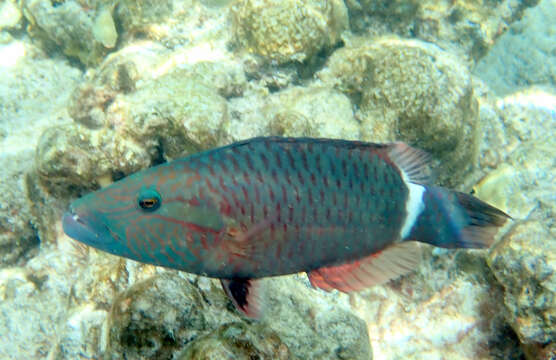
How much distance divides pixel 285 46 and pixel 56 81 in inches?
175

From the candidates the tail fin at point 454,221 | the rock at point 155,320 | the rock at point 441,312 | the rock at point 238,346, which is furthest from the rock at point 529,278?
the rock at point 155,320

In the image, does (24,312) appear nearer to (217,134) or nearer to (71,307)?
(71,307)

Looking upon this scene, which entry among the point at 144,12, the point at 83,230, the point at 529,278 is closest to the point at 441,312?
the point at 529,278

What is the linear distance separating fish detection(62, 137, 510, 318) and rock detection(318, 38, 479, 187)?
2531 millimetres

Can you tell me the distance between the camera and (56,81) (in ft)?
21.6

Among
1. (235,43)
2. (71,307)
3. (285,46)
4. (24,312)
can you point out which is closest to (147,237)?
(71,307)

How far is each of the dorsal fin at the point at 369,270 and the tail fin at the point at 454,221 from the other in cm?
12

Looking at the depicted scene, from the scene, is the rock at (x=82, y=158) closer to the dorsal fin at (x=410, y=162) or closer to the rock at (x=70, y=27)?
the dorsal fin at (x=410, y=162)

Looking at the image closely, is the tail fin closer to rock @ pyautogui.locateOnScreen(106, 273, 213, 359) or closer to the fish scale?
the fish scale

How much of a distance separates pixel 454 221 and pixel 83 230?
1978 millimetres

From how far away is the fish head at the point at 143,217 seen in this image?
1670mm

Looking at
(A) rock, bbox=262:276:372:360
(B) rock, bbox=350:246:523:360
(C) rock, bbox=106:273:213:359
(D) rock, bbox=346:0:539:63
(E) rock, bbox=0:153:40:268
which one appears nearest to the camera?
(C) rock, bbox=106:273:213:359

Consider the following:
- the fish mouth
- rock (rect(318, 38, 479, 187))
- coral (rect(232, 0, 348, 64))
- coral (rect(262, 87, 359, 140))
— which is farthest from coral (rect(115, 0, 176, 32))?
the fish mouth

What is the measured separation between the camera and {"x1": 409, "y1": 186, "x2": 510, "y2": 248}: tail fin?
81.7 inches
